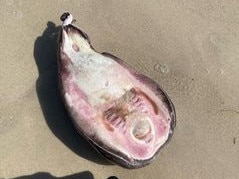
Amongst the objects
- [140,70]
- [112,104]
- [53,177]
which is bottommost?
[53,177]

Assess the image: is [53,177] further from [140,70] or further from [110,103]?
[140,70]

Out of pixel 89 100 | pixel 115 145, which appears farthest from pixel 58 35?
pixel 115 145

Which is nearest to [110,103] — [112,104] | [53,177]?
[112,104]

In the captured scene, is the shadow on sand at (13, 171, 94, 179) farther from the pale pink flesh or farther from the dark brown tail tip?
the dark brown tail tip

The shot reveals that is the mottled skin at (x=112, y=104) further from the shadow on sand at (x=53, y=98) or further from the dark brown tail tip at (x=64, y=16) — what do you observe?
the shadow on sand at (x=53, y=98)

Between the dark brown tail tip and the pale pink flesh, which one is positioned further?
the dark brown tail tip

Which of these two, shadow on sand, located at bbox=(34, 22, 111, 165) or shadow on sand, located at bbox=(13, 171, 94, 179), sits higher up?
shadow on sand, located at bbox=(34, 22, 111, 165)

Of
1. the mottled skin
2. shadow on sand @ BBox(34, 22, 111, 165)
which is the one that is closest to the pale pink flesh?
the mottled skin
